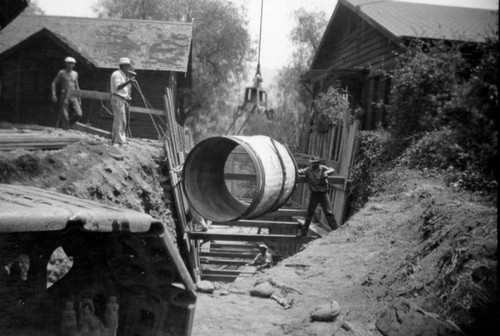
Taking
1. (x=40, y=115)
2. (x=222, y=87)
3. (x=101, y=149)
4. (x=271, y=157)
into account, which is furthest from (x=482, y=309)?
(x=222, y=87)

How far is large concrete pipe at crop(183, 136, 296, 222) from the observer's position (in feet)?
23.8

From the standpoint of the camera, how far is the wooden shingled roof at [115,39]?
1997 cm

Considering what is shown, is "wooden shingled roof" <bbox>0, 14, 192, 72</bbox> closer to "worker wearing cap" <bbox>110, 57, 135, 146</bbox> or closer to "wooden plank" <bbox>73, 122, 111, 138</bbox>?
"wooden plank" <bbox>73, 122, 111, 138</bbox>

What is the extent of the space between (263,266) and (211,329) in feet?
22.3

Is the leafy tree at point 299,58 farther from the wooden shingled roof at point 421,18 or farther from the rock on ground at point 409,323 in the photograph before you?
the rock on ground at point 409,323

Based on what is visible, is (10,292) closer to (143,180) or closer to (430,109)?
(143,180)

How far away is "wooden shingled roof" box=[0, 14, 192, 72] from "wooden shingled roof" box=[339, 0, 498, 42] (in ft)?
25.7

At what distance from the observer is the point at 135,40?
71.7 feet

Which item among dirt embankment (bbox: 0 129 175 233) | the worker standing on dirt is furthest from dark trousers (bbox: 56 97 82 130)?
the worker standing on dirt

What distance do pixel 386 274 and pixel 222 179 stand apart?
4067 millimetres

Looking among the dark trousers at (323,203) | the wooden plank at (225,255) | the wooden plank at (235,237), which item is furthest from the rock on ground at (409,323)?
the wooden plank at (225,255)

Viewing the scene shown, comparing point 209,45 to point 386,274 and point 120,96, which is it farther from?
point 386,274

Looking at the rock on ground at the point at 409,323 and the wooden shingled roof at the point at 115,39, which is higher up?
the wooden shingled roof at the point at 115,39

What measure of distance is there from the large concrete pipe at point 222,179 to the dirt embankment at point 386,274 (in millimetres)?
1236
